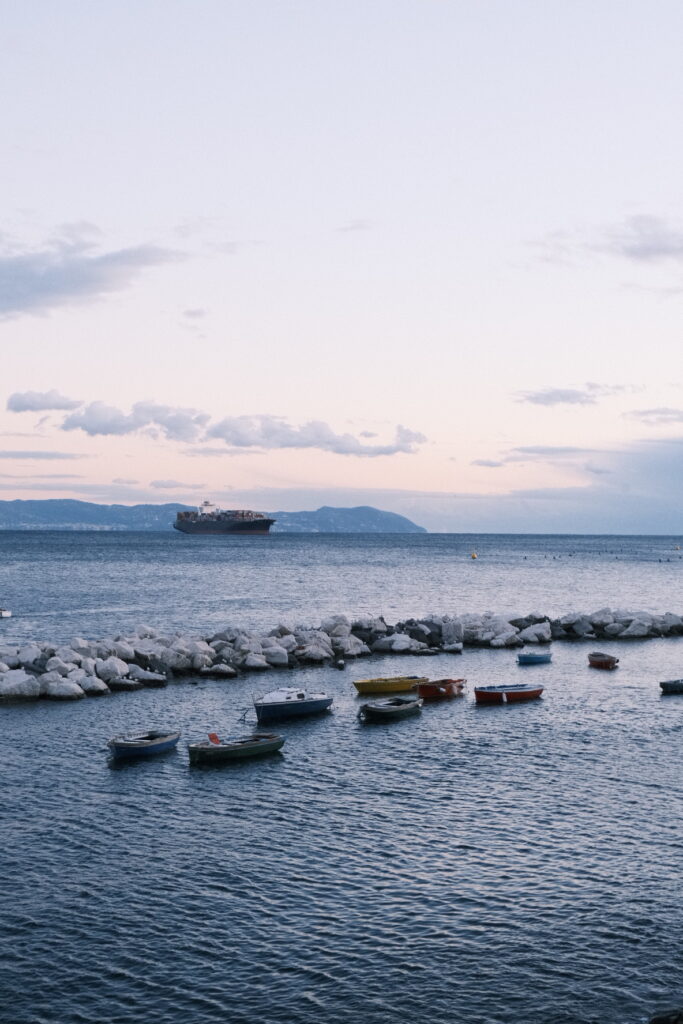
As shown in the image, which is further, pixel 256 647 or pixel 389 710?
pixel 256 647

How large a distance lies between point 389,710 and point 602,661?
21.4 m

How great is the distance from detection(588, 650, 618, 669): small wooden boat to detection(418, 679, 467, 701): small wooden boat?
536 inches

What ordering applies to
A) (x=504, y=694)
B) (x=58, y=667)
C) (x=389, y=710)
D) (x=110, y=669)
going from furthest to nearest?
(x=110, y=669) < (x=58, y=667) < (x=504, y=694) < (x=389, y=710)

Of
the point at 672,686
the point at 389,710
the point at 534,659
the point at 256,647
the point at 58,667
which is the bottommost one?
the point at 389,710

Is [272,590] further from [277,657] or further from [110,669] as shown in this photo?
[110,669]

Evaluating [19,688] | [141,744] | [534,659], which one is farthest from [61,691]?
[534,659]

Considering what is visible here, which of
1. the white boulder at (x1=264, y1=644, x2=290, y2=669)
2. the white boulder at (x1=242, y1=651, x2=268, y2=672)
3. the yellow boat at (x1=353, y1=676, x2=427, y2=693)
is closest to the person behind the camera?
the yellow boat at (x1=353, y1=676, x2=427, y2=693)

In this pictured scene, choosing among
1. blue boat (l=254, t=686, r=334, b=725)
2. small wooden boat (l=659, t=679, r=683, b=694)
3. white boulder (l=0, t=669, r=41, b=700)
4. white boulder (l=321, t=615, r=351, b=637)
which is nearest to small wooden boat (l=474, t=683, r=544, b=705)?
small wooden boat (l=659, t=679, r=683, b=694)

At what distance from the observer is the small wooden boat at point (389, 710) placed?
45.5 m

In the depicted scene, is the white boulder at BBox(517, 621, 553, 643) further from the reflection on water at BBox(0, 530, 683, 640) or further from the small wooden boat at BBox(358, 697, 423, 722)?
the small wooden boat at BBox(358, 697, 423, 722)

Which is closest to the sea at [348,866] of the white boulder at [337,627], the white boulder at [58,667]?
the white boulder at [58,667]

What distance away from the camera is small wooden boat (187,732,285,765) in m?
36.9

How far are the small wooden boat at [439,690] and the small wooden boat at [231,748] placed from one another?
43.9ft

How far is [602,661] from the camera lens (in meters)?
61.4
